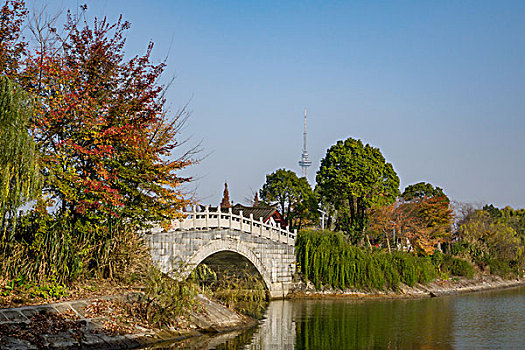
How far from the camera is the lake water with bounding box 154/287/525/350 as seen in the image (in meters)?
18.0

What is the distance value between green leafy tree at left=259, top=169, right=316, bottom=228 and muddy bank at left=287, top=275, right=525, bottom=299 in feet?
Result: 42.2

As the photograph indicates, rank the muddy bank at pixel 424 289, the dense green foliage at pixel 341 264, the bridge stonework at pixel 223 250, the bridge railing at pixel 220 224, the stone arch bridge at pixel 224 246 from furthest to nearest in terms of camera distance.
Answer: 1. the dense green foliage at pixel 341 264
2. the muddy bank at pixel 424 289
3. the bridge railing at pixel 220 224
4. the stone arch bridge at pixel 224 246
5. the bridge stonework at pixel 223 250

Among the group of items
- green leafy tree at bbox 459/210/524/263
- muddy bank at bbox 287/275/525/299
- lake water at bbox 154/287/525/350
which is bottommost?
lake water at bbox 154/287/525/350

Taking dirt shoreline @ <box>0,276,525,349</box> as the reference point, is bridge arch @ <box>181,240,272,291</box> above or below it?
above

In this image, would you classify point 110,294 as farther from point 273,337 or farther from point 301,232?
point 301,232

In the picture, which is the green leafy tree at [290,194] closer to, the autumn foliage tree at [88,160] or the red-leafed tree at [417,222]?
the red-leafed tree at [417,222]

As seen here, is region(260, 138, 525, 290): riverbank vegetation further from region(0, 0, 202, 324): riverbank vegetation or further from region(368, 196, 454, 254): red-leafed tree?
region(0, 0, 202, 324): riverbank vegetation

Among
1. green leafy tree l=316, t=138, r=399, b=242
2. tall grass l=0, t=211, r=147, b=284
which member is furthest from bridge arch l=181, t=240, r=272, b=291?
green leafy tree l=316, t=138, r=399, b=242

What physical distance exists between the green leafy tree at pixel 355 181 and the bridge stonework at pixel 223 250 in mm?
7286

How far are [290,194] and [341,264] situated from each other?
1580 cm

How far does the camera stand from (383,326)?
2208 cm

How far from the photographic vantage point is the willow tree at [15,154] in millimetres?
12945

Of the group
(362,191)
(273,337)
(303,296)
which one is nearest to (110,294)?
(273,337)

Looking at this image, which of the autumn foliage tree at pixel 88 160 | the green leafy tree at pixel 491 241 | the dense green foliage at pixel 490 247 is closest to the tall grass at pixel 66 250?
the autumn foliage tree at pixel 88 160
